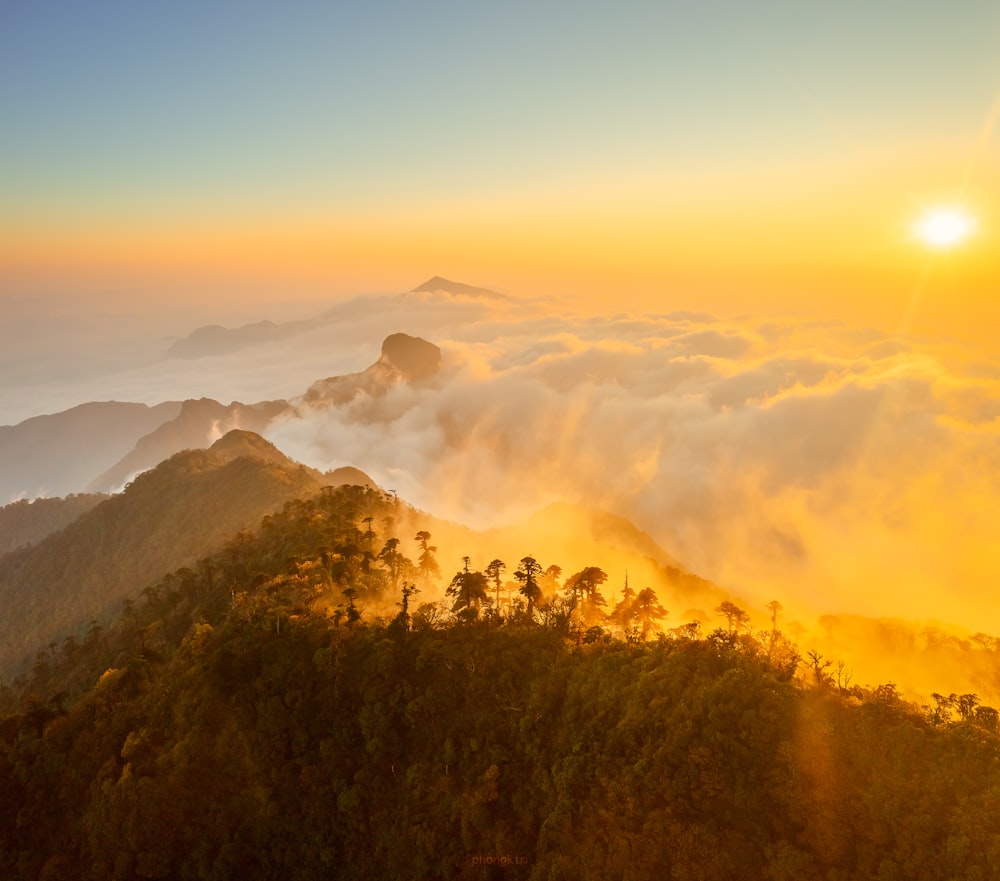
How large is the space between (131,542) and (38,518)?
7413 cm

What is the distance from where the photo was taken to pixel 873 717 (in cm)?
3491

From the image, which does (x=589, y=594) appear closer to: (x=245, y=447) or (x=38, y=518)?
(x=245, y=447)

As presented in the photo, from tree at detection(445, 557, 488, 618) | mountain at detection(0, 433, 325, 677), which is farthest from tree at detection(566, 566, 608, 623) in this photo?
mountain at detection(0, 433, 325, 677)

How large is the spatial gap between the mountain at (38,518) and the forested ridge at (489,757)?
132814 millimetres

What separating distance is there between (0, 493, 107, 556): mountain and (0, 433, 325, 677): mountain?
112 ft

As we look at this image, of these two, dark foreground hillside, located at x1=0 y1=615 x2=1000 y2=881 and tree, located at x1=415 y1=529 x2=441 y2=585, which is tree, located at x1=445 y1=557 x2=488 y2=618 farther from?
tree, located at x1=415 y1=529 x2=441 y2=585

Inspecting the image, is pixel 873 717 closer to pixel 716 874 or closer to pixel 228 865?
pixel 716 874

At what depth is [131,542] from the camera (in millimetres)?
119688

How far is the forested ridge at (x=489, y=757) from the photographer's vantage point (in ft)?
109

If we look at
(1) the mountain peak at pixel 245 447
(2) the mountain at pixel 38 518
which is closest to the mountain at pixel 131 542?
(1) the mountain peak at pixel 245 447

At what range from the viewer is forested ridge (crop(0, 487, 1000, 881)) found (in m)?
33.4

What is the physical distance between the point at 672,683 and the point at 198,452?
132m

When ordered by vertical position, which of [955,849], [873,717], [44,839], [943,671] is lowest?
[943,671]

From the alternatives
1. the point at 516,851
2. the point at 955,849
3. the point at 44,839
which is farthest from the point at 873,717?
the point at 44,839
